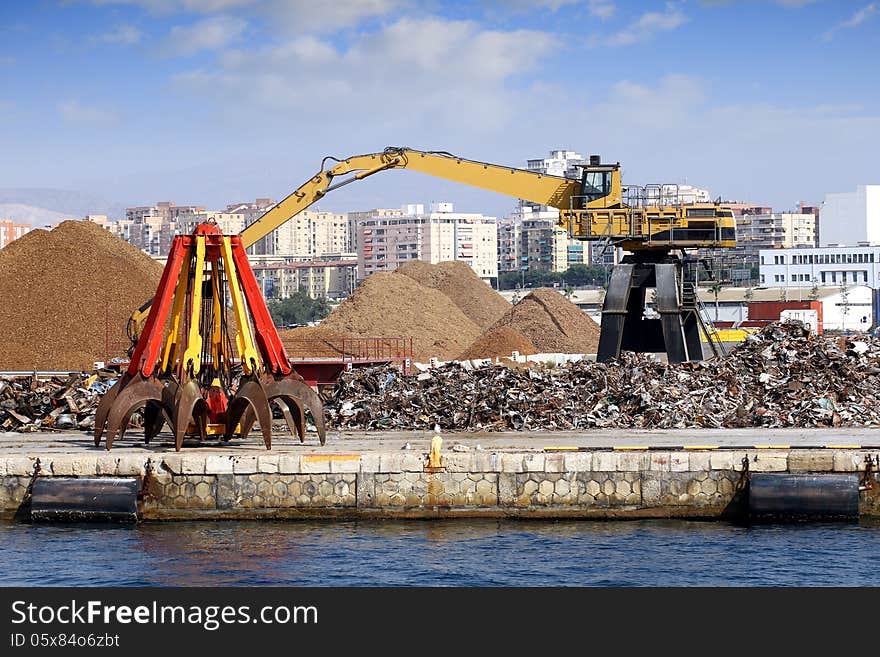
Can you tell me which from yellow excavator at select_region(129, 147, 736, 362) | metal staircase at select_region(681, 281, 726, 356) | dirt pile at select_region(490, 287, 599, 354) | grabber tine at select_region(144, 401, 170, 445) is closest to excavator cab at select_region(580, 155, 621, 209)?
yellow excavator at select_region(129, 147, 736, 362)

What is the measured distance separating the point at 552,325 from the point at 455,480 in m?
47.7

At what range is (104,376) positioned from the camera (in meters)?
38.4

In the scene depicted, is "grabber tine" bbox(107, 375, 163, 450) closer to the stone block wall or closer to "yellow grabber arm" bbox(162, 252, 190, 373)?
"yellow grabber arm" bbox(162, 252, 190, 373)

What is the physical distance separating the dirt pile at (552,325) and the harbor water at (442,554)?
44574 mm

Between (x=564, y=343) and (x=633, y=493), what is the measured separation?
4584 cm

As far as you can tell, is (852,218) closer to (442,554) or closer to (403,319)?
(403,319)

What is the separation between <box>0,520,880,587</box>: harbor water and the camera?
2214 centimetres

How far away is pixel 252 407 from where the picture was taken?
30.8 metres

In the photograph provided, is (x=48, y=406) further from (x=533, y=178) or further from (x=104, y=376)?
(x=533, y=178)

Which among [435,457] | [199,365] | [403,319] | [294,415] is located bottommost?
[435,457]

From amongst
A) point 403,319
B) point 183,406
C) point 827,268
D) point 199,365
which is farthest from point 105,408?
point 827,268

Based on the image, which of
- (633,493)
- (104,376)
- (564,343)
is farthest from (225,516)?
(564,343)

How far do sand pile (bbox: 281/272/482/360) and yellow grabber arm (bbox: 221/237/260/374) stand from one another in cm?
3343

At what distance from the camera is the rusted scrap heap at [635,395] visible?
33.9 metres
